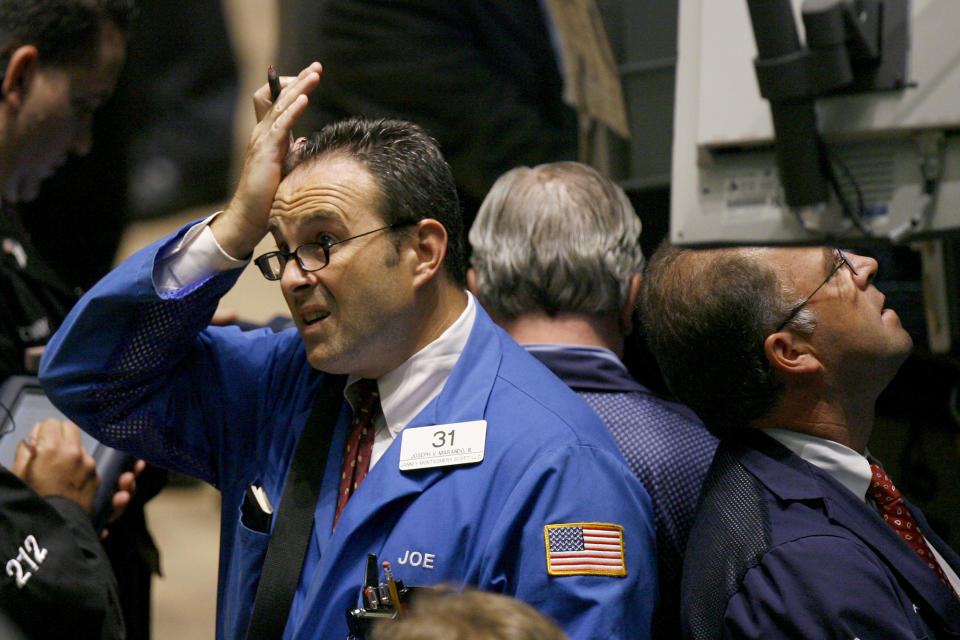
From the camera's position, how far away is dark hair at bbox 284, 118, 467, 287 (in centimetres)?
200

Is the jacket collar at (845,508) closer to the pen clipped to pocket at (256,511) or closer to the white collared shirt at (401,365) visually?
the white collared shirt at (401,365)

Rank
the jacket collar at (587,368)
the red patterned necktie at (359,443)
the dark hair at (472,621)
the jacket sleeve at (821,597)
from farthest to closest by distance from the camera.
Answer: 1. the jacket collar at (587,368)
2. the red patterned necktie at (359,443)
3. the jacket sleeve at (821,597)
4. the dark hair at (472,621)

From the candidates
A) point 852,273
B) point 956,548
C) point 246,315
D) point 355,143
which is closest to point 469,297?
point 355,143

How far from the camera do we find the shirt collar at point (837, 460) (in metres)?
1.81

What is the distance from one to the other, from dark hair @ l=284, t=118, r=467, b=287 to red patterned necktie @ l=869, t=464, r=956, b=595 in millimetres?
843

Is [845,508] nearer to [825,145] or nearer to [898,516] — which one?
[898,516]

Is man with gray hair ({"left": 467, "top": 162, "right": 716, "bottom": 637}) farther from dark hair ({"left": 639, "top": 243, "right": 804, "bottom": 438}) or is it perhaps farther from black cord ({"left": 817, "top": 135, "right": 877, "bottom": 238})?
black cord ({"left": 817, "top": 135, "right": 877, "bottom": 238})

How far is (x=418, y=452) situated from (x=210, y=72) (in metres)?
2.39

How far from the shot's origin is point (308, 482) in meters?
1.94

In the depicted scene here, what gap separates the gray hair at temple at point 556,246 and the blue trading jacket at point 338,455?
31 centimetres

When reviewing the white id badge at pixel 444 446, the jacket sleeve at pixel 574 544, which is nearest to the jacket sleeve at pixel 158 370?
the white id badge at pixel 444 446

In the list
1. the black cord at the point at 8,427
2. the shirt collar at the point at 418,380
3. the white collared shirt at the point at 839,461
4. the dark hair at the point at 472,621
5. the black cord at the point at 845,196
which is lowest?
the white collared shirt at the point at 839,461

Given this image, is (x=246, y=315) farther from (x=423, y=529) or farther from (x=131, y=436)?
(x=423, y=529)

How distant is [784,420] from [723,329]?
0.19 meters
